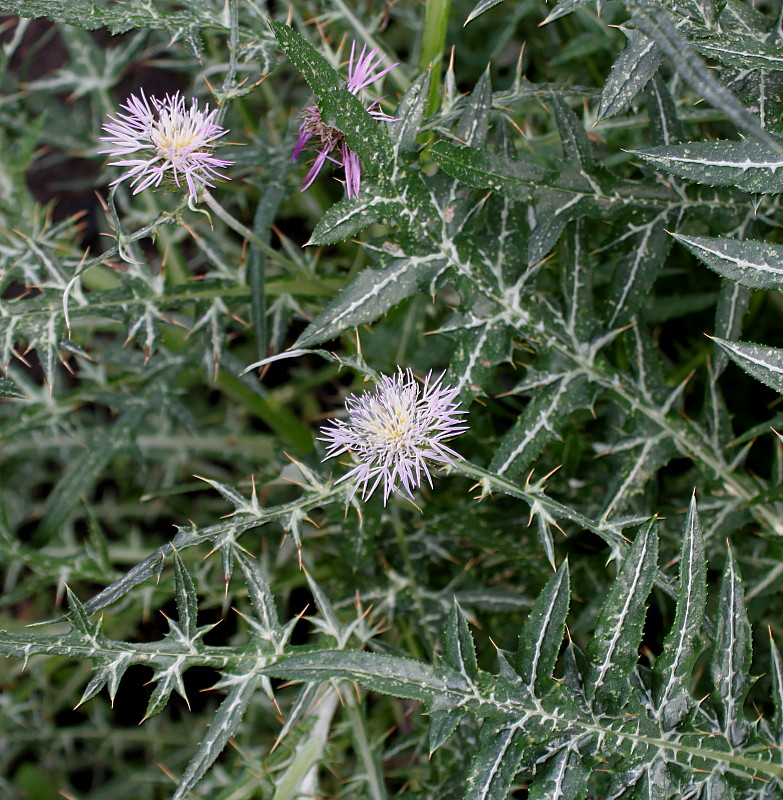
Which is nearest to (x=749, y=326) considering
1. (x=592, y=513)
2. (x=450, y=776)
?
(x=592, y=513)

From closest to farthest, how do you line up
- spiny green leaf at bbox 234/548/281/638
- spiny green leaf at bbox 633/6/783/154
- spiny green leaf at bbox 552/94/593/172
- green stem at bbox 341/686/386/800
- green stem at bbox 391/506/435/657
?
spiny green leaf at bbox 633/6/783/154
spiny green leaf at bbox 234/548/281/638
spiny green leaf at bbox 552/94/593/172
green stem at bbox 341/686/386/800
green stem at bbox 391/506/435/657

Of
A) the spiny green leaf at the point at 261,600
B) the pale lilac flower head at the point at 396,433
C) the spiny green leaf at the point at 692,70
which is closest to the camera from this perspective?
the spiny green leaf at the point at 692,70

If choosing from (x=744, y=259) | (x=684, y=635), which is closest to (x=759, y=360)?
(x=744, y=259)

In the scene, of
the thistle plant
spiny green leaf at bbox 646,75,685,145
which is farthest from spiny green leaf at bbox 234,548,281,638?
spiny green leaf at bbox 646,75,685,145

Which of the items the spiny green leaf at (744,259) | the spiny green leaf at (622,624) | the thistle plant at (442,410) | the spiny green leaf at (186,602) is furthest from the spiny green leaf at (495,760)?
the spiny green leaf at (744,259)

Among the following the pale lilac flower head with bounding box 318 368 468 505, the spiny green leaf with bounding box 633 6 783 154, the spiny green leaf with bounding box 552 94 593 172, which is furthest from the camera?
the spiny green leaf with bounding box 552 94 593 172

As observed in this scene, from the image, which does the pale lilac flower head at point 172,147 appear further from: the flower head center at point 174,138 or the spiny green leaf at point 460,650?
the spiny green leaf at point 460,650

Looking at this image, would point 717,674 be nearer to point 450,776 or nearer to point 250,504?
point 450,776

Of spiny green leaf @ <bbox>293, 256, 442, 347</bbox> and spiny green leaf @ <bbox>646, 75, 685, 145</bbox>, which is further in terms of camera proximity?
spiny green leaf @ <bbox>646, 75, 685, 145</bbox>

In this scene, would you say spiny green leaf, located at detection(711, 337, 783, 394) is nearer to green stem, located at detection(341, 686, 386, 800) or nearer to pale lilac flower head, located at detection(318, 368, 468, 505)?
pale lilac flower head, located at detection(318, 368, 468, 505)
